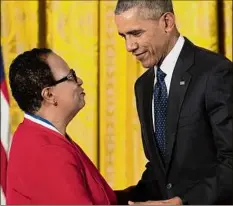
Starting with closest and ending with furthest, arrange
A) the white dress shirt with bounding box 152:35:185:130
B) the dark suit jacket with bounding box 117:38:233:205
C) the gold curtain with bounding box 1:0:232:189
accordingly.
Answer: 1. the dark suit jacket with bounding box 117:38:233:205
2. the white dress shirt with bounding box 152:35:185:130
3. the gold curtain with bounding box 1:0:232:189

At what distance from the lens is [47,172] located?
4.45ft

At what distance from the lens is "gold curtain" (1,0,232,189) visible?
2906 millimetres

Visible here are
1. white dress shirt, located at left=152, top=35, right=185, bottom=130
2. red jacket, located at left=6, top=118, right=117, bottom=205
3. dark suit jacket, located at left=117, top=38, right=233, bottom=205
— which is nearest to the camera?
red jacket, located at left=6, top=118, right=117, bottom=205

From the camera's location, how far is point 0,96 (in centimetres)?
291

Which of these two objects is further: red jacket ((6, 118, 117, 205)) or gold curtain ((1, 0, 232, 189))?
gold curtain ((1, 0, 232, 189))

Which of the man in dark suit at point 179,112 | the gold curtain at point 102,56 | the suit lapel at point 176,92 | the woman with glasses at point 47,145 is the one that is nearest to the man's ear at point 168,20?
the man in dark suit at point 179,112

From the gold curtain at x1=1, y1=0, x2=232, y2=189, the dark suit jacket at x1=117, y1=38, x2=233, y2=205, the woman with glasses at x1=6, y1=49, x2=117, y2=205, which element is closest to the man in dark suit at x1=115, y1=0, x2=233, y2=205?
the dark suit jacket at x1=117, y1=38, x2=233, y2=205

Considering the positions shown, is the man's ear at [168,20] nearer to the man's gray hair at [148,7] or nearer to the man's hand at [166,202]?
A: the man's gray hair at [148,7]

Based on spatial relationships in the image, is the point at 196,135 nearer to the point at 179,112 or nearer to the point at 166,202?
the point at 179,112

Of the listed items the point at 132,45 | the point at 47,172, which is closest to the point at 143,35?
the point at 132,45

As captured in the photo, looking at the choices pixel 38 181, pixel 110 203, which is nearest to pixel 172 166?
pixel 110 203

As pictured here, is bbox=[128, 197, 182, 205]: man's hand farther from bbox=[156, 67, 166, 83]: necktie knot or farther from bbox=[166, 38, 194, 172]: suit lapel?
bbox=[156, 67, 166, 83]: necktie knot

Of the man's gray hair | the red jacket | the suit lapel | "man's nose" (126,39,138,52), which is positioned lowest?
the red jacket

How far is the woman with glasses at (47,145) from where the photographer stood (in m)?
1.36
